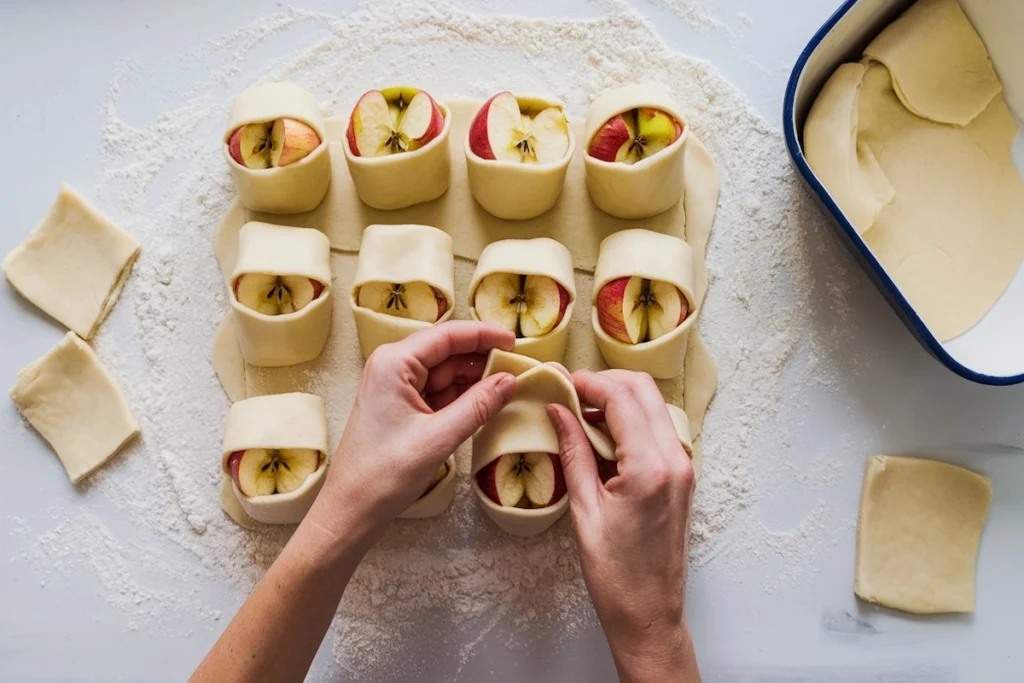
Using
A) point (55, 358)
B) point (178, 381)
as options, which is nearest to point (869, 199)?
point (178, 381)

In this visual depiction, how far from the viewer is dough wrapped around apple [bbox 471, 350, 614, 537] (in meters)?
1.38

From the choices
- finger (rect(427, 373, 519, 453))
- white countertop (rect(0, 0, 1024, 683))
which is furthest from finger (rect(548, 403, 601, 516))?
white countertop (rect(0, 0, 1024, 683))

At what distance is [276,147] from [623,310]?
2.20 feet

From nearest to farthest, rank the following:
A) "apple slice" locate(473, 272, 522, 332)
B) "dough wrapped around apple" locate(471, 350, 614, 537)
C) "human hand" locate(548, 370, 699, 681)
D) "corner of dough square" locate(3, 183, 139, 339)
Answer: "human hand" locate(548, 370, 699, 681) < "dough wrapped around apple" locate(471, 350, 614, 537) < "apple slice" locate(473, 272, 522, 332) < "corner of dough square" locate(3, 183, 139, 339)

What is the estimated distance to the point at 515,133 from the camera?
4.93 ft

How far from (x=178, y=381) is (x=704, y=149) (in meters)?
1.07

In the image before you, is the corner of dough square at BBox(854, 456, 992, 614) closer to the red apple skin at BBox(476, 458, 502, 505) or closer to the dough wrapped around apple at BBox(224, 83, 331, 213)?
the red apple skin at BBox(476, 458, 502, 505)

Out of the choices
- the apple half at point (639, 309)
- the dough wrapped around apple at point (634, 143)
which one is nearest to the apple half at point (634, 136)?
the dough wrapped around apple at point (634, 143)

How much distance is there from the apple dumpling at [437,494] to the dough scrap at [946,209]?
86 cm

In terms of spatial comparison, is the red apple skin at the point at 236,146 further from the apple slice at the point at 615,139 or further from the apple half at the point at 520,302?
the apple slice at the point at 615,139

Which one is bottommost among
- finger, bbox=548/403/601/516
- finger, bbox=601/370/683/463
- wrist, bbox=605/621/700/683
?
wrist, bbox=605/621/700/683

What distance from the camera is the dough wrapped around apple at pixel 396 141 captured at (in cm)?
147

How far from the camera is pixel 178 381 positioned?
5.22ft

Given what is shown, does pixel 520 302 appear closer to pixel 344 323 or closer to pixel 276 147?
pixel 344 323
